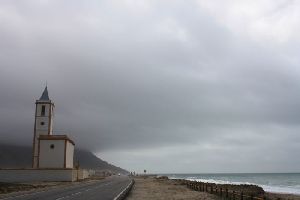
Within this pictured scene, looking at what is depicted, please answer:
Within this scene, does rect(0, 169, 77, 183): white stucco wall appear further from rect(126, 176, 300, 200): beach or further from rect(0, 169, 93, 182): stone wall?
rect(126, 176, 300, 200): beach

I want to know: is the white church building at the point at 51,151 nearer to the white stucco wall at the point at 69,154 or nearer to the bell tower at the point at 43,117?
the white stucco wall at the point at 69,154

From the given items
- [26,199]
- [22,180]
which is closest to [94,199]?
[26,199]

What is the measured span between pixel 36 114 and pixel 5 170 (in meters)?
21.4

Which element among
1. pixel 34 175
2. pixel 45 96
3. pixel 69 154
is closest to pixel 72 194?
pixel 34 175

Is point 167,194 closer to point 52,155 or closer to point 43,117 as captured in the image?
point 52,155

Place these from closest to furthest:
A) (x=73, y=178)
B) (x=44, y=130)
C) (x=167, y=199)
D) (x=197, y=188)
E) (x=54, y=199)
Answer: (x=54, y=199) < (x=167, y=199) < (x=197, y=188) < (x=73, y=178) < (x=44, y=130)

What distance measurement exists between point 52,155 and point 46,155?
113 centimetres

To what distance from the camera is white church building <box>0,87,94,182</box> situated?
232ft

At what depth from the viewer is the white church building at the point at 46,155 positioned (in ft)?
232

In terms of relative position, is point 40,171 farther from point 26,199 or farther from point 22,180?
point 26,199

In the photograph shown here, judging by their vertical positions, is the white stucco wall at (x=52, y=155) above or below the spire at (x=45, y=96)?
below

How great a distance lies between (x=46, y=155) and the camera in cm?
8156

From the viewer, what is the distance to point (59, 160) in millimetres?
80938

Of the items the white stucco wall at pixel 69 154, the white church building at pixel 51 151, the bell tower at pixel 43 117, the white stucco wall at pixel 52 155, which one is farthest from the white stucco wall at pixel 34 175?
the bell tower at pixel 43 117
